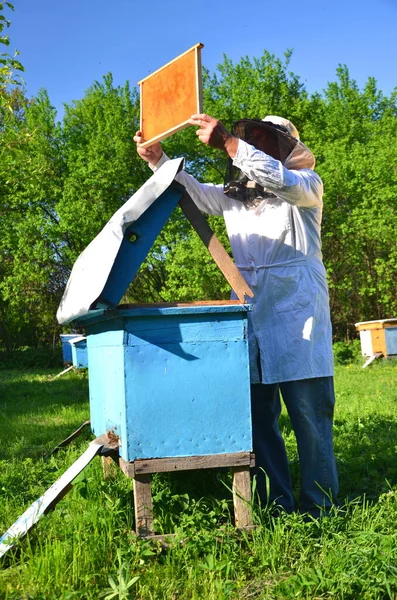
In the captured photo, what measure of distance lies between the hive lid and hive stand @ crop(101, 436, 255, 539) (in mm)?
666

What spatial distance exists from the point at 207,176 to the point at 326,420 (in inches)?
710

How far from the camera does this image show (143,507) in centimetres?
254

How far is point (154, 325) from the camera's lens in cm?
254

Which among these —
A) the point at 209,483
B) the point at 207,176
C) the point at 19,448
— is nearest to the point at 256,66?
the point at 207,176

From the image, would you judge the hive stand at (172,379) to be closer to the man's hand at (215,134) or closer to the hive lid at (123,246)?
the hive lid at (123,246)

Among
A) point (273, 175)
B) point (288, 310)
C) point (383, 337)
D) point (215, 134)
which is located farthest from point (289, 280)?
point (383, 337)

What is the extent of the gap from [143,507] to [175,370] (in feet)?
1.87

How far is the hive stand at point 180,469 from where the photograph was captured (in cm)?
251

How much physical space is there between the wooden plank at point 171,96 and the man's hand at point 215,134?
6 centimetres

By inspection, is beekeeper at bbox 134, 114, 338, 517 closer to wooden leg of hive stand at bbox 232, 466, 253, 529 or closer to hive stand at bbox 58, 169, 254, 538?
wooden leg of hive stand at bbox 232, 466, 253, 529

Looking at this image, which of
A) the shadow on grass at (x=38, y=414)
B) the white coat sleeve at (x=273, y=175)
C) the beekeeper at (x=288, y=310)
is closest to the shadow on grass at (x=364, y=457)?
the beekeeper at (x=288, y=310)

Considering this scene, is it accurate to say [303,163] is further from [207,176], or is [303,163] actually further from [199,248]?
[207,176]

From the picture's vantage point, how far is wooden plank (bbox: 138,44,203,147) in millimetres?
2570

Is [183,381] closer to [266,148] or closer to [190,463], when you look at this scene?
[190,463]
